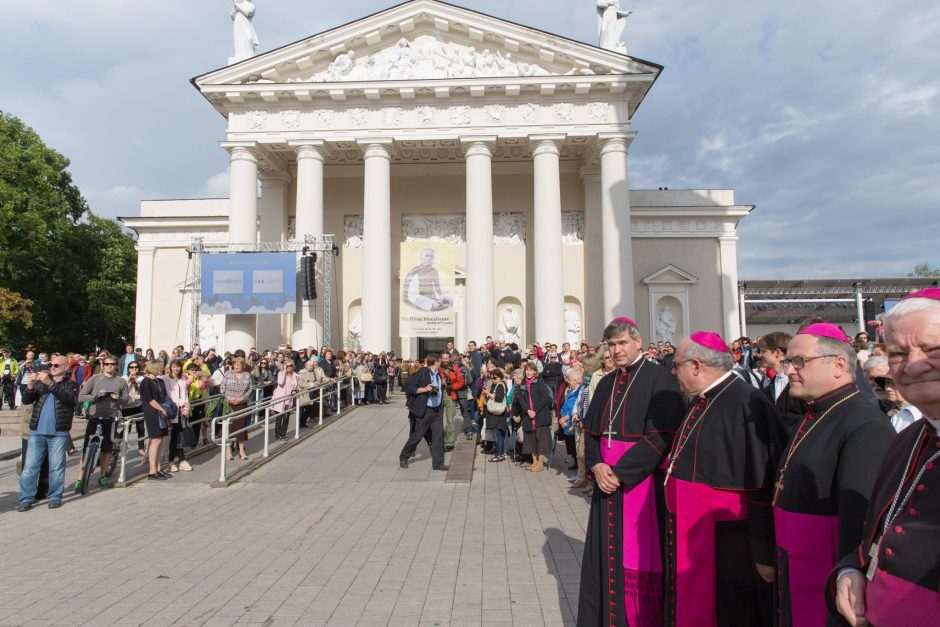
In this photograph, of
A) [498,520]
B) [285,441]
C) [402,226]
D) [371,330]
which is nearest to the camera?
[498,520]

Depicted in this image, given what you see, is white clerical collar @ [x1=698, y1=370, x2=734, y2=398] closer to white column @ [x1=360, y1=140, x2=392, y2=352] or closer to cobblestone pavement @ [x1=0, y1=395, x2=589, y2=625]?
cobblestone pavement @ [x1=0, y1=395, x2=589, y2=625]

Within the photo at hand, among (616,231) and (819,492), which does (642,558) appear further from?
(616,231)

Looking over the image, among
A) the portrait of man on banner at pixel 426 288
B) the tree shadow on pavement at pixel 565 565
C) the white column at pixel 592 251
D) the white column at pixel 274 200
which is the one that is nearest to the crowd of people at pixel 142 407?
the tree shadow on pavement at pixel 565 565

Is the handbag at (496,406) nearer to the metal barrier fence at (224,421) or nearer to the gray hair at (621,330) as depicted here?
the metal barrier fence at (224,421)

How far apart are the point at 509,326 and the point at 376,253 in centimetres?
723

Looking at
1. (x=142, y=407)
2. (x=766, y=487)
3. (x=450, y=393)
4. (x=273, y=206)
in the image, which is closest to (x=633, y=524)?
(x=766, y=487)

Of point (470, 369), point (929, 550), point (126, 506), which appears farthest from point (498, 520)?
point (470, 369)

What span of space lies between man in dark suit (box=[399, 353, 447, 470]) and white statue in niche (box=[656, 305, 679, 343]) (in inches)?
825

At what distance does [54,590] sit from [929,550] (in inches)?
230

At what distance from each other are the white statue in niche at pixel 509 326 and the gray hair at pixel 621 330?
942 inches

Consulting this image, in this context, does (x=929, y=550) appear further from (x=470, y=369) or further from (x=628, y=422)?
(x=470, y=369)

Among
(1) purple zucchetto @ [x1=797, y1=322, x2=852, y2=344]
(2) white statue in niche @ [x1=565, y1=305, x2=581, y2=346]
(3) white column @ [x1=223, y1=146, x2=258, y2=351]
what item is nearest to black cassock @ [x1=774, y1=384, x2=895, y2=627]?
(1) purple zucchetto @ [x1=797, y1=322, x2=852, y2=344]

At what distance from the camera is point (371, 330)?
2455 centimetres

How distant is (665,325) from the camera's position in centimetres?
2989
